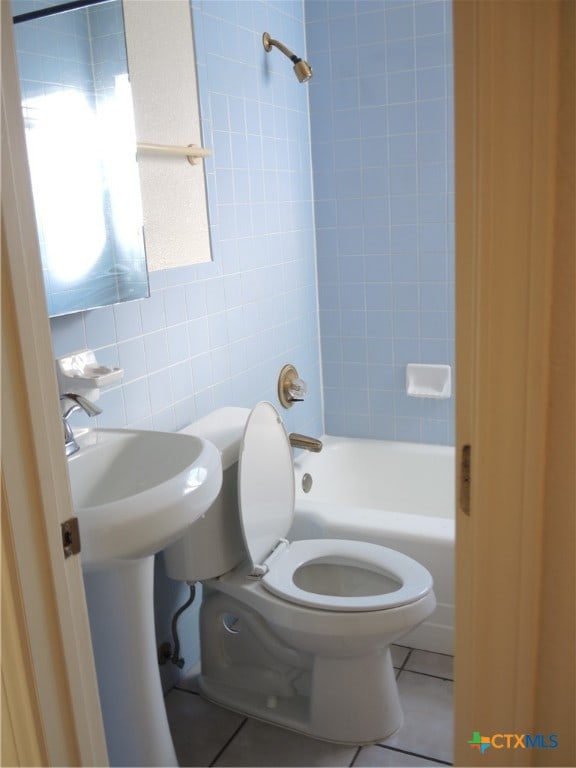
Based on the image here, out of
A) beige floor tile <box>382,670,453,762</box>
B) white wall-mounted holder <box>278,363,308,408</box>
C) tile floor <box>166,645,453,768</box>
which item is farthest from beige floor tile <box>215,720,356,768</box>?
white wall-mounted holder <box>278,363,308,408</box>

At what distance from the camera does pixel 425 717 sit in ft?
6.64

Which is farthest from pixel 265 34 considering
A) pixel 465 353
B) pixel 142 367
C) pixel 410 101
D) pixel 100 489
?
pixel 465 353

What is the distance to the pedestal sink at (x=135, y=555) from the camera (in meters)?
1.39

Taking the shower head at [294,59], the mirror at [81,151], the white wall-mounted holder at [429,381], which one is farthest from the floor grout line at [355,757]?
the shower head at [294,59]

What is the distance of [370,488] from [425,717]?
120 centimetres

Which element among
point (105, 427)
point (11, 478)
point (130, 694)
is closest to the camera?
point (11, 478)

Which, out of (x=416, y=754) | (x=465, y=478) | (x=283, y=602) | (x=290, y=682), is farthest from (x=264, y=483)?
(x=465, y=478)

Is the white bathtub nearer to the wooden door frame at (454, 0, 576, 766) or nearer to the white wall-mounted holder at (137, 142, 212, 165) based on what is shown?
the white wall-mounted holder at (137, 142, 212, 165)

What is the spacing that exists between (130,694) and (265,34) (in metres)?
2.16

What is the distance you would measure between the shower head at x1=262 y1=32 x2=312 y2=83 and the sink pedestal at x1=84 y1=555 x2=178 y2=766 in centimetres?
178

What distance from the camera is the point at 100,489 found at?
5.58 ft

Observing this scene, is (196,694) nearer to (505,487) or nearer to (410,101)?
(505,487)

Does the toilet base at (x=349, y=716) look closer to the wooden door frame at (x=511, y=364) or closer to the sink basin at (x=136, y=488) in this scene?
the sink basin at (x=136, y=488)

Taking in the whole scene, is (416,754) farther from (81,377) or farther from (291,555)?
(81,377)
